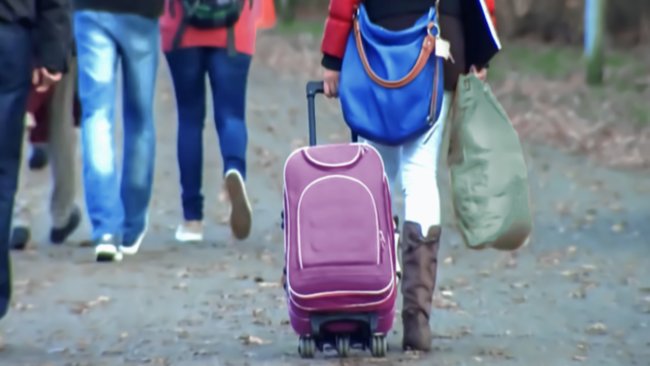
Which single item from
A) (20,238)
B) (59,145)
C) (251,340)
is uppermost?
(59,145)

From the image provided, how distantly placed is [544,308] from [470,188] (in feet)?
5.58

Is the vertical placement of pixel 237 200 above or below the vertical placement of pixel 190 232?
above

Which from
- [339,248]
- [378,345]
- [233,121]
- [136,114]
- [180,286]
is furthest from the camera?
[233,121]

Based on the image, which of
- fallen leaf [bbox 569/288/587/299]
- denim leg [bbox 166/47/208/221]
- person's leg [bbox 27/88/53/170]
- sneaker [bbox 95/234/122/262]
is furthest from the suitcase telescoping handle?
person's leg [bbox 27/88/53/170]

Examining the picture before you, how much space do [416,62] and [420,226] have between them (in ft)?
2.03

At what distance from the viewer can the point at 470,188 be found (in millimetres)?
7367

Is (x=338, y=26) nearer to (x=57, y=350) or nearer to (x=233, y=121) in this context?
(x=57, y=350)

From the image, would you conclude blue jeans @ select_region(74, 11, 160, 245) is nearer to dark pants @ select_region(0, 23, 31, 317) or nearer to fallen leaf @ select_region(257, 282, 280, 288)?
fallen leaf @ select_region(257, 282, 280, 288)

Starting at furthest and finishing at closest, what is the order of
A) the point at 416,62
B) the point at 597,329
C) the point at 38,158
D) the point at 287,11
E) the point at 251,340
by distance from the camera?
1. the point at 287,11
2. the point at 38,158
3. the point at 597,329
4. the point at 251,340
5. the point at 416,62

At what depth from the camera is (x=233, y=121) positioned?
434 inches

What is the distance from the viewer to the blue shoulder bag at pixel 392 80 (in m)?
7.30

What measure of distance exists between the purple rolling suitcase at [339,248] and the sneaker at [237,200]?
360 centimetres

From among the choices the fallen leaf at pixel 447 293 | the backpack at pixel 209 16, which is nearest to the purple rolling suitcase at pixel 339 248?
the fallen leaf at pixel 447 293

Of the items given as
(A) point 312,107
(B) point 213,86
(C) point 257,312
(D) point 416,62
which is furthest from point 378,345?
(B) point 213,86
